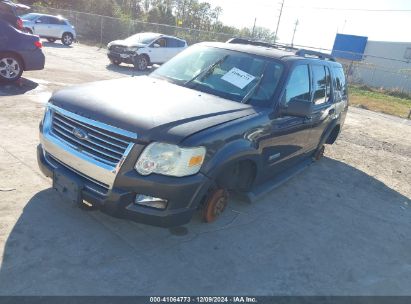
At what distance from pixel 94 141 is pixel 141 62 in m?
14.3

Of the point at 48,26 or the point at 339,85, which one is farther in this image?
the point at 48,26

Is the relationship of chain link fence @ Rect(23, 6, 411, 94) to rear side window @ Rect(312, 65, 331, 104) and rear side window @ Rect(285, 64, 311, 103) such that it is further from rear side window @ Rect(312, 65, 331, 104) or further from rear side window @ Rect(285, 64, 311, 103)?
rear side window @ Rect(285, 64, 311, 103)

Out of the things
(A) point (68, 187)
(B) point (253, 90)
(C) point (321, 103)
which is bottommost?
(A) point (68, 187)

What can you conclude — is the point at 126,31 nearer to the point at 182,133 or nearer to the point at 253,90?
the point at 253,90

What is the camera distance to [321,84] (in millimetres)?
5461

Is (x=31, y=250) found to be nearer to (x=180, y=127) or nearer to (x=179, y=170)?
(x=179, y=170)

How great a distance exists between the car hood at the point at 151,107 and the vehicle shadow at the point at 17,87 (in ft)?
16.5

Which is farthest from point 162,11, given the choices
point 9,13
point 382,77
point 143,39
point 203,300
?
point 203,300

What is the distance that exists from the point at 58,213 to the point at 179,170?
146cm

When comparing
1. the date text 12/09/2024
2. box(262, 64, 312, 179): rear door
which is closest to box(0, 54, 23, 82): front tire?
Result: box(262, 64, 312, 179): rear door

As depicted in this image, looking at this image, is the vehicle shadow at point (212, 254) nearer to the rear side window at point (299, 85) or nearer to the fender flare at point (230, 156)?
the fender flare at point (230, 156)

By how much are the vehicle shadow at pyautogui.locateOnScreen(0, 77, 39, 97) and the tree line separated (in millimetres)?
22684

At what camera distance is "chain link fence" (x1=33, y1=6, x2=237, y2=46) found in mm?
28578

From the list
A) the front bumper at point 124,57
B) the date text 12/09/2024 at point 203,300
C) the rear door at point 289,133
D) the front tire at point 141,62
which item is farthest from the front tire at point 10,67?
the front tire at point 141,62
